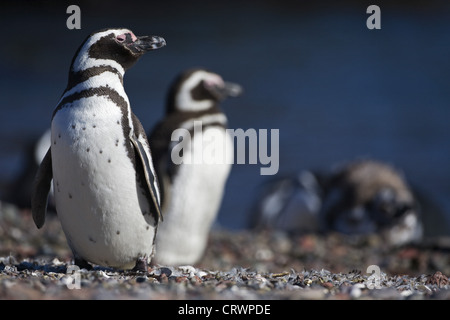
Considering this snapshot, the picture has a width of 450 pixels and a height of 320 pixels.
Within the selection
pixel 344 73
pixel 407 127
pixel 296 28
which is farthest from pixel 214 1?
pixel 407 127

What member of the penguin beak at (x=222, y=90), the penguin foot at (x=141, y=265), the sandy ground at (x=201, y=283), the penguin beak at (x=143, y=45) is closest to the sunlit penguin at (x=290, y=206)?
the penguin beak at (x=222, y=90)

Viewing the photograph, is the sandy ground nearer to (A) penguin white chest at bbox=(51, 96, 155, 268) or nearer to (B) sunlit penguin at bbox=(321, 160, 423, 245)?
(A) penguin white chest at bbox=(51, 96, 155, 268)

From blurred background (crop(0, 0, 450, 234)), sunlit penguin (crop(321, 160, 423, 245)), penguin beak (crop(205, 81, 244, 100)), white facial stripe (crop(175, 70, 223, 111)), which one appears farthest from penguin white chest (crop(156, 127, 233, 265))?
blurred background (crop(0, 0, 450, 234))

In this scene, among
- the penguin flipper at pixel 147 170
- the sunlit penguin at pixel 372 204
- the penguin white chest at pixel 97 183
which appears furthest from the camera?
the sunlit penguin at pixel 372 204

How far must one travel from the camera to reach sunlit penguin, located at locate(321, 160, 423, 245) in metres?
9.15

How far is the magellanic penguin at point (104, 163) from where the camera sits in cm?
364

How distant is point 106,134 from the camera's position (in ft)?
12.0

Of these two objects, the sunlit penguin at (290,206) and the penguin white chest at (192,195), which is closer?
the penguin white chest at (192,195)

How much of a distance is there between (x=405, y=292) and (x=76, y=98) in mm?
1678

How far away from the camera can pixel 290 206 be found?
10.3 m

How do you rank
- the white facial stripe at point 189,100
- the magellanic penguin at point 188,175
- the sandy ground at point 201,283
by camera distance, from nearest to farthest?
the sandy ground at point 201,283
the magellanic penguin at point 188,175
the white facial stripe at point 189,100

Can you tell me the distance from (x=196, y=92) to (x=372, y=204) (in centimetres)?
338

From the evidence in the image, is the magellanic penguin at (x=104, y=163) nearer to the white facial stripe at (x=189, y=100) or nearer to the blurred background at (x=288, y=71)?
the white facial stripe at (x=189, y=100)

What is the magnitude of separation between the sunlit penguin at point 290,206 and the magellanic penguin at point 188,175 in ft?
10.9
